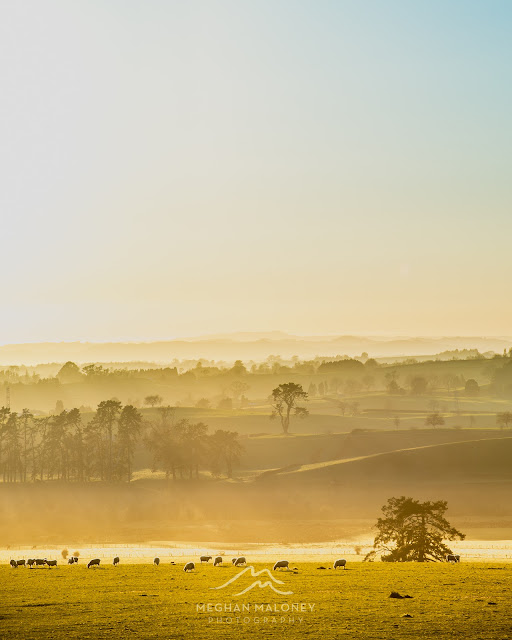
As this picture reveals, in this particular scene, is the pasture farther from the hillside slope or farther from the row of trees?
the row of trees

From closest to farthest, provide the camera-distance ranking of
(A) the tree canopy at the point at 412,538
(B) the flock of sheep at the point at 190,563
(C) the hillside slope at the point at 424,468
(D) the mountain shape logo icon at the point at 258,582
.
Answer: (D) the mountain shape logo icon at the point at 258,582, (B) the flock of sheep at the point at 190,563, (A) the tree canopy at the point at 412,538, (C) the hillside slope at the point at 424,468

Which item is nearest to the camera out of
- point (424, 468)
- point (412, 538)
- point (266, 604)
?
point (266, 604)

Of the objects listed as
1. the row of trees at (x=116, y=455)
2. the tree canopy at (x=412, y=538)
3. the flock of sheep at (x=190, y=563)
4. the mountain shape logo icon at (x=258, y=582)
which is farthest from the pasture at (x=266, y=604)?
the row of trees at (x=116, y=455)

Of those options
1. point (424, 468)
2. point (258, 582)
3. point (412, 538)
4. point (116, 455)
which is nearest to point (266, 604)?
point (258, 582)

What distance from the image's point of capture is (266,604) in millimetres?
44938

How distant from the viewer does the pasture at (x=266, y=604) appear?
127 ft

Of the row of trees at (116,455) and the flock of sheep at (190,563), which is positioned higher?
the row of trees at (116,455)

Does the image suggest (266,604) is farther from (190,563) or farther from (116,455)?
(116,455)

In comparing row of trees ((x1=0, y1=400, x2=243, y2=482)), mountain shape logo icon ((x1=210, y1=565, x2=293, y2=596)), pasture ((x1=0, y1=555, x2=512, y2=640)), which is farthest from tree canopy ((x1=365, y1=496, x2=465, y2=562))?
row of trees ((x1=0, y1=400, x2=243, y2=482))

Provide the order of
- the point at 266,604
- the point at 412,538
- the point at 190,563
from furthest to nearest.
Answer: the point at 412,538 < the point at 190,563 < the point at 266,604

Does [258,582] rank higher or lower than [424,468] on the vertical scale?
lower

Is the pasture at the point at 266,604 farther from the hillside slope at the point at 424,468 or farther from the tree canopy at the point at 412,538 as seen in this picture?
the hillside slope at the point at 424,468

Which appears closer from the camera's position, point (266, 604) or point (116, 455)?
point (266, 604)

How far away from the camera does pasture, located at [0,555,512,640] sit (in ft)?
127
